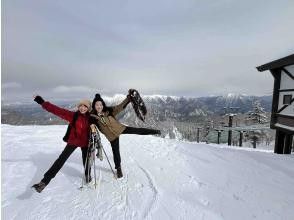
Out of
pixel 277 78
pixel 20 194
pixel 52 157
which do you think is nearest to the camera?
pixel 20 194

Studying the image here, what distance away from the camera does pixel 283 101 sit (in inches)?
481

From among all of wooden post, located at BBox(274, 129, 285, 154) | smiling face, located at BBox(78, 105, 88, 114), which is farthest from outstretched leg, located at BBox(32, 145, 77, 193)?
wooden post, located at BBox(274, 129, 285, 154)

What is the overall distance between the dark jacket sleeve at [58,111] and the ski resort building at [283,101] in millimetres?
10380

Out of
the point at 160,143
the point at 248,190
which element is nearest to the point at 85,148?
the point at 248,190

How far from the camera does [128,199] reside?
189 inches

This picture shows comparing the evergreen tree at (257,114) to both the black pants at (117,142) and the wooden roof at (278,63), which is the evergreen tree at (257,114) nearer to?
the wooden roof at (278,63)

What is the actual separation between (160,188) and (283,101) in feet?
32.3

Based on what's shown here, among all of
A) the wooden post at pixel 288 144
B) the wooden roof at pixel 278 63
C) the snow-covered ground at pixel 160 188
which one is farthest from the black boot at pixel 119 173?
the wooden post at pixel 288 144

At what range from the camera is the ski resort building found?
11516mm

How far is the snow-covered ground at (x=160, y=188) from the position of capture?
4.29m

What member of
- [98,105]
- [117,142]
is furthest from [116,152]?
[98,105]

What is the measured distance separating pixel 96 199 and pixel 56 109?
204 centimetres

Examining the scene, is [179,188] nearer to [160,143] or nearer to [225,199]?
[225,199]

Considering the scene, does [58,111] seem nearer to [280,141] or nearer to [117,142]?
[117,142]
